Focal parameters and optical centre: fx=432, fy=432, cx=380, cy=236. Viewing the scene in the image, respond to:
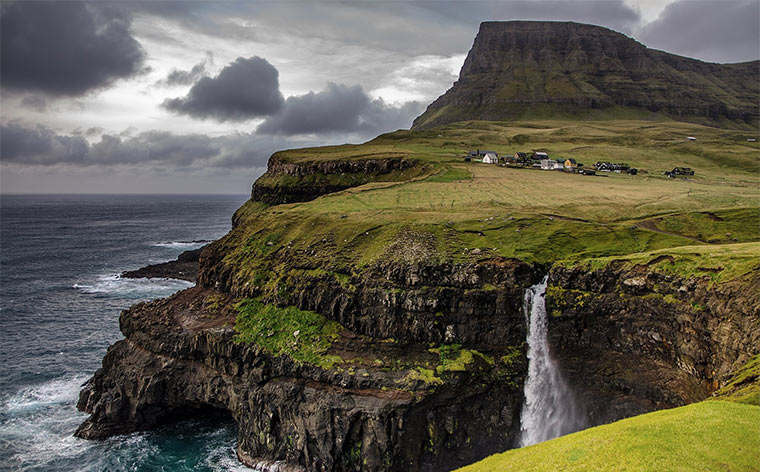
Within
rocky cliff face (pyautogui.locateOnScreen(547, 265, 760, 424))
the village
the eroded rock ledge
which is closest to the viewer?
rocky cliff face (pyautogui.locateOnScreen(547, 265, 760, 424))

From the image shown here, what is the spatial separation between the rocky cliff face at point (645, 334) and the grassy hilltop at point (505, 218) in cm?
285

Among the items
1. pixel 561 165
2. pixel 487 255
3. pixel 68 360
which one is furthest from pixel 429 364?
pixel 561 165

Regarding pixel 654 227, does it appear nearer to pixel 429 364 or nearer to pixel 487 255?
pixel 487 255

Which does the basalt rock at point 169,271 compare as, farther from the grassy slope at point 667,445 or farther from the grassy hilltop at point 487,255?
the grassy slope at point 667,445

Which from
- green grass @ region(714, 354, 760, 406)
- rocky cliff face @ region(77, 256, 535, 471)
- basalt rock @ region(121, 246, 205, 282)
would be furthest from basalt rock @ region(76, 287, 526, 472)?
basalt rock @ region(121, 246, 205, 282)

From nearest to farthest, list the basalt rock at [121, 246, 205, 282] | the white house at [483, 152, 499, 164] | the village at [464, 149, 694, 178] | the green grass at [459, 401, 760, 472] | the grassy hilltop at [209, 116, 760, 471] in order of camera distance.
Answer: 1. the green grass at [459, 401, 760, 472]
2. the grassy hilltop at [209, 116, 760, 471]
3. the village at [464, 149, 694, 178]
4. the basalt rock at [121, 246, 205, 282]
5. the white house at [483, 152, 499, 164]

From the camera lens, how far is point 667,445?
1620cm

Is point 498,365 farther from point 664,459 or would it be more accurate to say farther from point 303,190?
point 303,190

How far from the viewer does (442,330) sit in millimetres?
38938

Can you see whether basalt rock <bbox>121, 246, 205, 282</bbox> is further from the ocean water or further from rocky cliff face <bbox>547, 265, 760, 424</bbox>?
rocky cliff face <bbox>547, 265, 760, 424</bbox>

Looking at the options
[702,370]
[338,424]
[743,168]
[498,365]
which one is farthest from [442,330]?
[743,168]

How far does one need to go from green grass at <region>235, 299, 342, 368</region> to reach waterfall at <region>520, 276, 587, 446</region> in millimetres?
17266

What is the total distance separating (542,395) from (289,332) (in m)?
23.4

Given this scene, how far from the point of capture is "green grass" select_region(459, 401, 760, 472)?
50.1 ft
